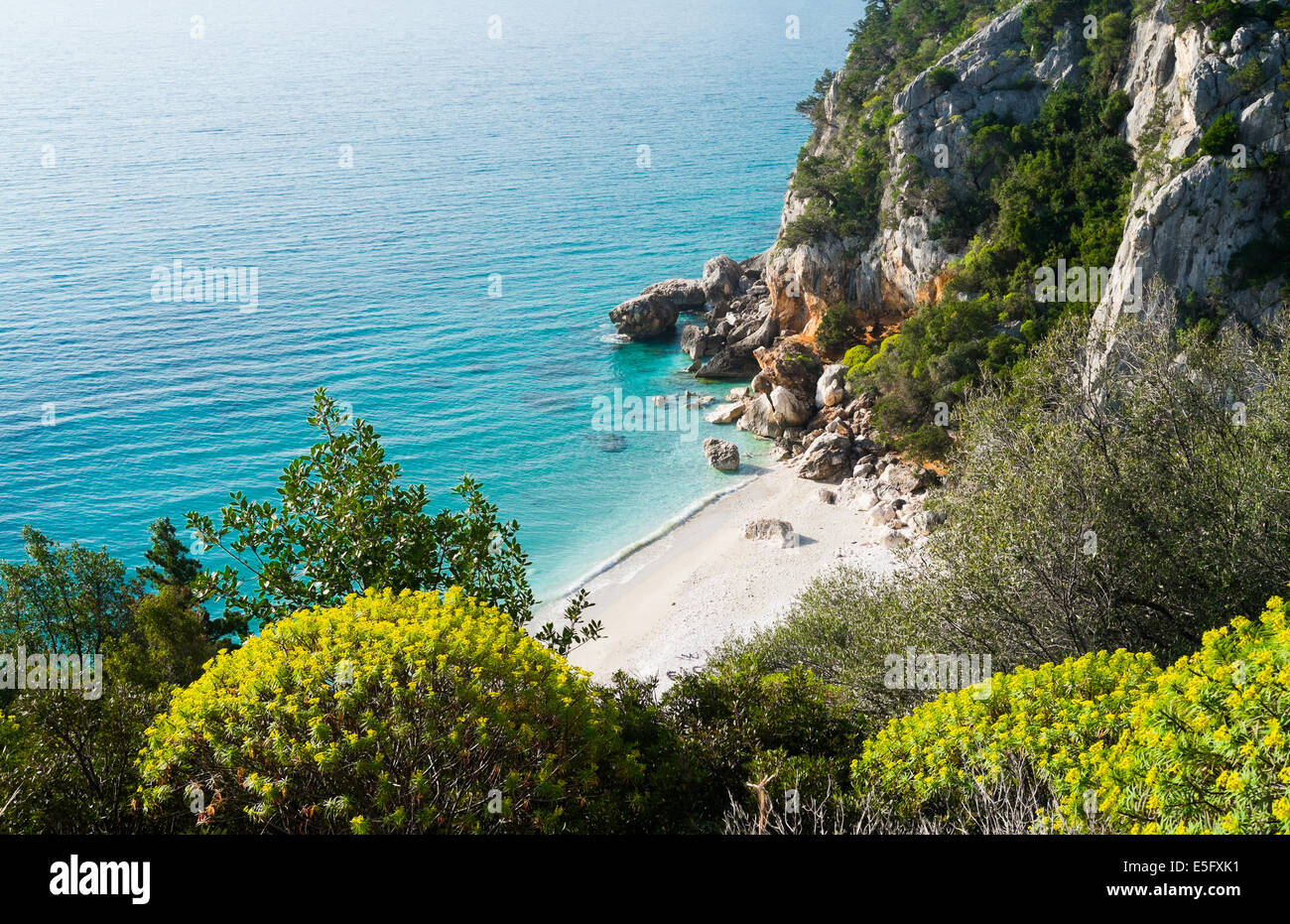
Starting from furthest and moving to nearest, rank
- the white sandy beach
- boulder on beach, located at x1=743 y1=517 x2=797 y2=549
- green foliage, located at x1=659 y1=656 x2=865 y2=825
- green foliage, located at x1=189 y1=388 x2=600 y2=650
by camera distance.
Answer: boulder on beach, located at x1=743 y1=517 x2=797 y2=549
the white sandy beach
green foliage, located at x1=189 y1=388 x2=600 y2=650
green foliage, located at x1=659 y1=656 x2=865 y2=825

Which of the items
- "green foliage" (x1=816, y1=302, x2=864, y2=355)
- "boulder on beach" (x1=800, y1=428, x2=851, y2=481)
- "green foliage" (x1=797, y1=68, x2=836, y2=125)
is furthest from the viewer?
"green foliage" (x1=797, y1=68, x2=836, y2=125)

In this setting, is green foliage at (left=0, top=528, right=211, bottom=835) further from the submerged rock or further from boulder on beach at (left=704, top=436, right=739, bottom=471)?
the submerged rock

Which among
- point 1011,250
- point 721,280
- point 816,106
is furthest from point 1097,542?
point 816,106

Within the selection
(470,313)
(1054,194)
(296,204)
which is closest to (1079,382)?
(1054,194)

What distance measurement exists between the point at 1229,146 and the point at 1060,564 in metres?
27.7

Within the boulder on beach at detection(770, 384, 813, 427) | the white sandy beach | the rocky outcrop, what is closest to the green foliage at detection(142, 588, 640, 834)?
the white sandy beach

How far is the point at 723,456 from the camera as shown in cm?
4691

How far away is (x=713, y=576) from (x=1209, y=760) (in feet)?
95.8

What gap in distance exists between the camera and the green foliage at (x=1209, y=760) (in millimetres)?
7977

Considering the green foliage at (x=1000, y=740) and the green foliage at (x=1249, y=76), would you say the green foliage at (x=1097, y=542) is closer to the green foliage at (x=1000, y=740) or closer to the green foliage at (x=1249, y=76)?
the green foliage at (x=1000, y=740)

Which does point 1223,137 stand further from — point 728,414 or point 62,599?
point 62,599

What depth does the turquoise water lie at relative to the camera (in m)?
48.8

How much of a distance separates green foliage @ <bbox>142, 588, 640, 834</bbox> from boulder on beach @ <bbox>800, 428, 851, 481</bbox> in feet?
109
